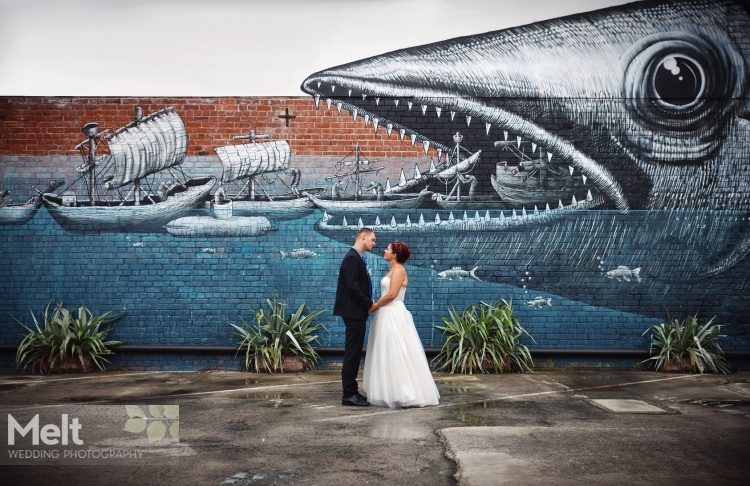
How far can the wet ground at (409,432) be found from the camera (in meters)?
5.07

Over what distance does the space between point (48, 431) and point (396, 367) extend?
340cm

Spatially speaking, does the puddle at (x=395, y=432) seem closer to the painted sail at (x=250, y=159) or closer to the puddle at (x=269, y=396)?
the puddle at (x=269, y=396)

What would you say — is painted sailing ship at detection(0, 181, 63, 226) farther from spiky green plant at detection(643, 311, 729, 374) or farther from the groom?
spiky green plant at detection(643, 311, 729, 374)

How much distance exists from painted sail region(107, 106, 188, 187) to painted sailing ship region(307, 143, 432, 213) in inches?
84.4

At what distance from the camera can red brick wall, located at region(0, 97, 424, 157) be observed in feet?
34.3

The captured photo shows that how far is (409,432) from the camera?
6.29 meters

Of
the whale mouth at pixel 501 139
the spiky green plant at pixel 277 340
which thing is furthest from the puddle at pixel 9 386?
the whale mouth at pixel 501 139

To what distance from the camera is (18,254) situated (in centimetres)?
1034

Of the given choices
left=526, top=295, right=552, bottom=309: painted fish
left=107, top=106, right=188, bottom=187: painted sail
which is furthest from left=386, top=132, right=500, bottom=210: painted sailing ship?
left=107, top=106, right=188, bottom=187: painted sail

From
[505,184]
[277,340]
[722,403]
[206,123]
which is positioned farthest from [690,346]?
[206,123]

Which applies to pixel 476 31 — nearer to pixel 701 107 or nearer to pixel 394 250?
pixel 701 107

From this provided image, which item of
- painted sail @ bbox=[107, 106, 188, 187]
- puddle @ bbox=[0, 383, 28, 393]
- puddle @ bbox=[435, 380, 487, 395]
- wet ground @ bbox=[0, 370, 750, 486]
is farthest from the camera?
painted sail @ bbox=[107, 106, 188, 187]

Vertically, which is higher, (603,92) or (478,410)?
(603,92)

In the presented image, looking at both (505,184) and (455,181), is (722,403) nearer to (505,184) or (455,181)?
(505,184)
